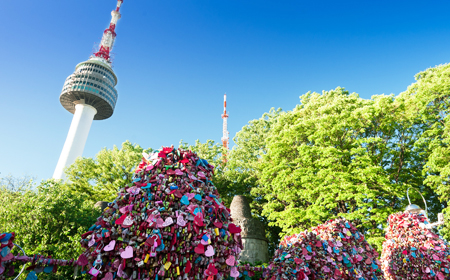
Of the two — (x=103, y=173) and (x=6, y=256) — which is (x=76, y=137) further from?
(x=6, y=256)

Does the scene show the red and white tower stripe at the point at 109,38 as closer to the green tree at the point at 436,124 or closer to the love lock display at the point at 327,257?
the green tree at the point at 436,124

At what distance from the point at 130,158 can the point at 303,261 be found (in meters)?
19.7

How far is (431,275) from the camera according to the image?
658 cm

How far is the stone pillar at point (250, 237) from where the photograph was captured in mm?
13962

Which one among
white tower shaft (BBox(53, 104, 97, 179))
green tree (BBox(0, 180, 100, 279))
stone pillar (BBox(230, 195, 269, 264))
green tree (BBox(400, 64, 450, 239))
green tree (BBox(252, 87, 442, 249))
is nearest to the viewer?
green tree (BBox(0, 180, 100, 279))

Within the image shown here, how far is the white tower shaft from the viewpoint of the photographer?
50.4m

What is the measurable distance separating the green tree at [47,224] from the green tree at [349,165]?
35.8ft

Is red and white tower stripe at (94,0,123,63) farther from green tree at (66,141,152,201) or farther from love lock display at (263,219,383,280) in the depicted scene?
love lock display at (263,219,383,280)

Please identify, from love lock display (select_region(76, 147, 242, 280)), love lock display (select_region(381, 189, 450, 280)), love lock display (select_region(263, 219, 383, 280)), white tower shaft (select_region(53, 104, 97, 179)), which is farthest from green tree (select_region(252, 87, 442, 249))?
white tower shaft (select_region(53, 104, 97, 179))

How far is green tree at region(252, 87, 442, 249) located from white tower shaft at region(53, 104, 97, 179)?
45945 millimetres

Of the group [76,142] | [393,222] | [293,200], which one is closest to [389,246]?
[393,222]

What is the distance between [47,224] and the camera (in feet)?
30.3

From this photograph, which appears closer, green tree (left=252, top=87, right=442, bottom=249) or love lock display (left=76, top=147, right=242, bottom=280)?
love lock display (left=76, top=147, right=242, bottom=280)

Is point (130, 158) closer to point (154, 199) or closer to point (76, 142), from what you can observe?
point (154, 199)
